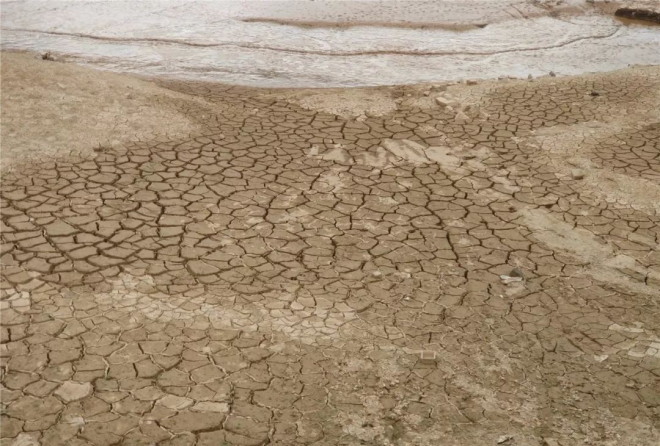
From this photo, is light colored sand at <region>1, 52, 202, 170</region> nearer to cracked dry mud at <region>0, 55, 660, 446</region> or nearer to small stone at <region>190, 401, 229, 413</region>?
cracked dry mud at <region>0, 55, 660, 446</region>

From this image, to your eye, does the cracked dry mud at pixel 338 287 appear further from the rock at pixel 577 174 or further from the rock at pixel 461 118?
the rock at pixel 461 118

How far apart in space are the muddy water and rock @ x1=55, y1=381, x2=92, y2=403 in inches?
199

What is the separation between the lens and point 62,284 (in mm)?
3785

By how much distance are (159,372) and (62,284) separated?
35.8 inches

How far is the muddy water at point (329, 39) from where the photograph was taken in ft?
27.4

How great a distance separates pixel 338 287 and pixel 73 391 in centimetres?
138

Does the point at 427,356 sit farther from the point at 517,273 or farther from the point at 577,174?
Answer: the point at 577,174

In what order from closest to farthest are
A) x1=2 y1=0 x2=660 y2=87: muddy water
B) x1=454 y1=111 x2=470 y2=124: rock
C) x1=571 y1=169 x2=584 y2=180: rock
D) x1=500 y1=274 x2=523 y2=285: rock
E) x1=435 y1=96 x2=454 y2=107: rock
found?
x1=500 y1=274 x2=523 y2=285: rock < x1=571 y1=169 x2=584 y2=180: rock < x1=454 y1=111 x2=470 y2=124: rock < x1=435 y1=96 x2=454 y2=107: rock < x1=2 y1=0 x2=660 y2=87: muddy water

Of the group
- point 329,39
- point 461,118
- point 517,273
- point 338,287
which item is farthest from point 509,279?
point 329,39

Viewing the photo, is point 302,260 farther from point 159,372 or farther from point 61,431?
point 61,431

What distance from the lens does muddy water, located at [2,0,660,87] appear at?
329 inches

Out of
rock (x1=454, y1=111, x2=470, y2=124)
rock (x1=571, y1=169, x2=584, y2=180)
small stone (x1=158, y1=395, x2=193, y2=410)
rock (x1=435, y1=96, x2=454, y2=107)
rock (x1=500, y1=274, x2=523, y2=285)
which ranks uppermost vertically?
rock (x1=435, y1=96, x2=454, y2=107)

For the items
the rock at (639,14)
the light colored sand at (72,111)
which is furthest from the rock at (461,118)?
the rock at (639,14)

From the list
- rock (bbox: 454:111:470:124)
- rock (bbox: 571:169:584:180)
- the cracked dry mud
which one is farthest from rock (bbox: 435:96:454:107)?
rock (bbox: 571:169:584:180)
